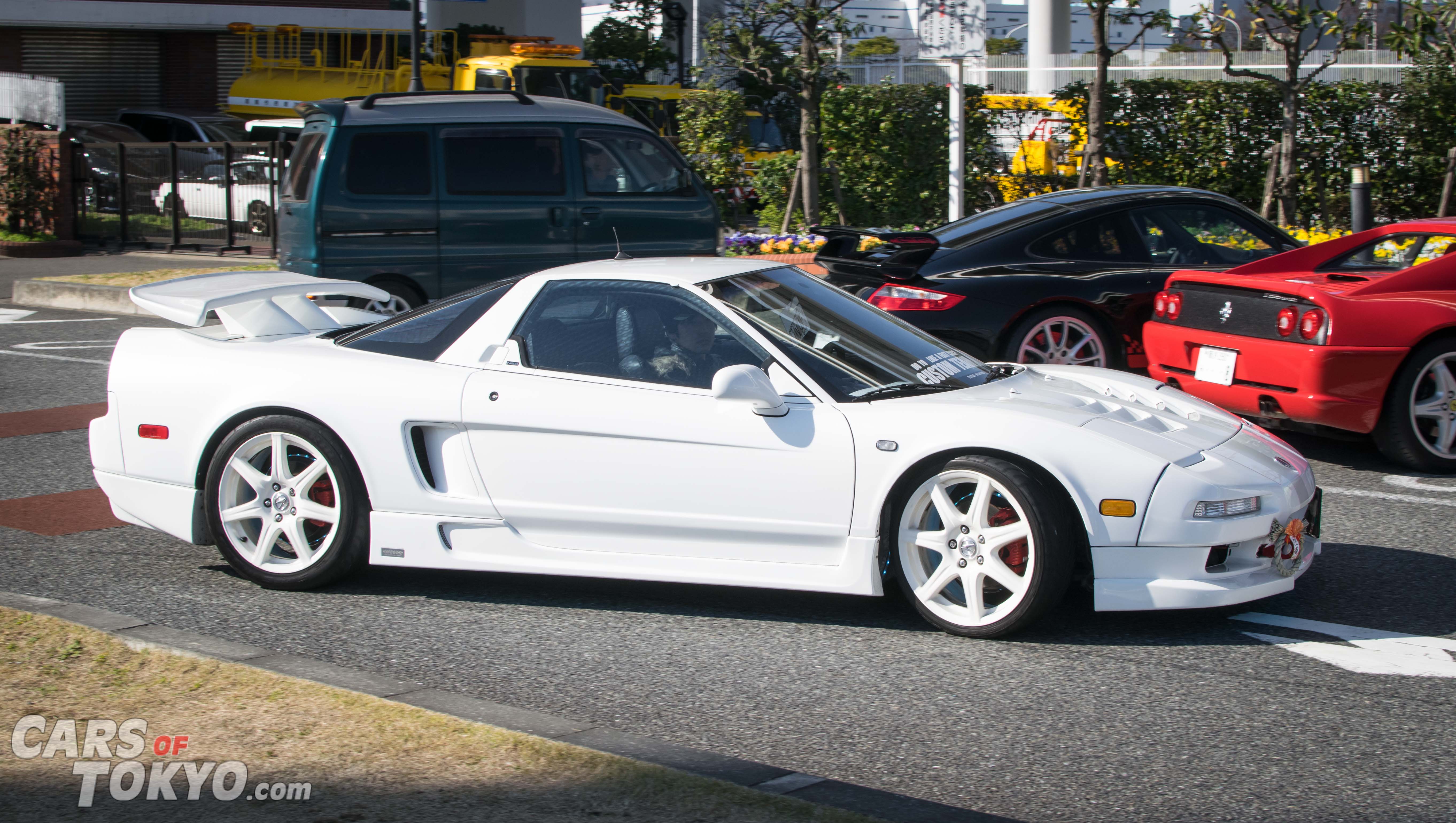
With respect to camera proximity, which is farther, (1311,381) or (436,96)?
(436,96)

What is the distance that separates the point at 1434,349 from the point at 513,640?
16.1 feet

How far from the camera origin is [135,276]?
603 inches

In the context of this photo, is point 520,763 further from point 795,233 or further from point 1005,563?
point 795,233

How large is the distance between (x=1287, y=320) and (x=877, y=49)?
124 feet

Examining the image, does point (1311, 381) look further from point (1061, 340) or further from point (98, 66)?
point (98, 66)

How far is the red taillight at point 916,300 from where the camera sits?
8164 mm

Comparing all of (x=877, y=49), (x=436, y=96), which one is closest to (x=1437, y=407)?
(x=436, y=96)

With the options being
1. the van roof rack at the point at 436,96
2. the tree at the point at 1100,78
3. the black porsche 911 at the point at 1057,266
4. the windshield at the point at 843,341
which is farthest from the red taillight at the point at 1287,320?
the tree at the point at 1100,78

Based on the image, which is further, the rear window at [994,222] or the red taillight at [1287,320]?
the rear window at [994,222]

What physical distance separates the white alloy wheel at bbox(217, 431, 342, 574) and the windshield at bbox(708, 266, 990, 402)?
64.1 inches

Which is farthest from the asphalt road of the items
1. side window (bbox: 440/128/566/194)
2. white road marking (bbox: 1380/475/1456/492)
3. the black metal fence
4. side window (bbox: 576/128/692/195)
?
the black metal fence

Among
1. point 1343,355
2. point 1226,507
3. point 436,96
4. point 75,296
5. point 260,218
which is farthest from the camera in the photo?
point 260,218

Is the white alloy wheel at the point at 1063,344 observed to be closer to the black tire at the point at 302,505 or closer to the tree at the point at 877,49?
the black tire at the point at 302,505

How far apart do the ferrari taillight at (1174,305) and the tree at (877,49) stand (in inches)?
1072
